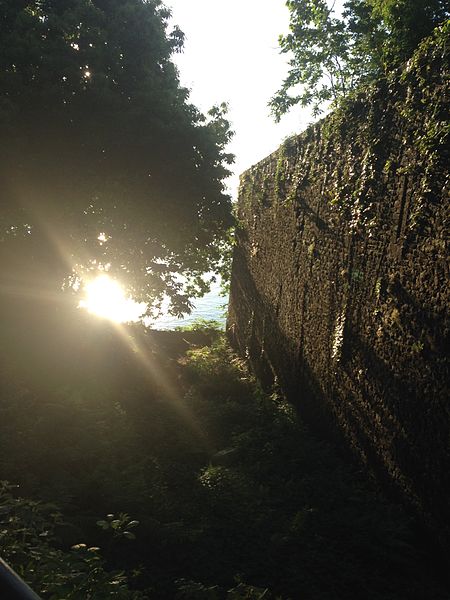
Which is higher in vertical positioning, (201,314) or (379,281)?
(201,314)

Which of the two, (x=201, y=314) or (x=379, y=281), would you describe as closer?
(x=379, y=281)

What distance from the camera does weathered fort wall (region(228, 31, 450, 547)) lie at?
17.6 ft

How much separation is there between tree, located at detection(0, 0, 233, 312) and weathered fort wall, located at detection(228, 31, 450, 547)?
3.68m

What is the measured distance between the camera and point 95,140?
38.8 feet

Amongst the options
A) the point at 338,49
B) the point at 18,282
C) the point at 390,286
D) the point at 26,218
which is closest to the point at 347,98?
the point at 390,286

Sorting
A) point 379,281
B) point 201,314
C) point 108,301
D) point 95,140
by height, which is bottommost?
point 379,281

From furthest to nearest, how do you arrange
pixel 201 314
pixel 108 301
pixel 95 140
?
pixel 201 314
pixel 108 301
pixel 95 140

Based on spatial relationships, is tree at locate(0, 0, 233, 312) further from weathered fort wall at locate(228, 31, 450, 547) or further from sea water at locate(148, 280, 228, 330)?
sea water at locate(148, 280, 228, 330)

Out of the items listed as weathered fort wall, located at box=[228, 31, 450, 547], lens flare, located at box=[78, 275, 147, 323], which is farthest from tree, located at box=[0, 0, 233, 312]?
weathered fort wall, located at box=[228, 31, 450, 547]

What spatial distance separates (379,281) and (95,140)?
882 centimetres

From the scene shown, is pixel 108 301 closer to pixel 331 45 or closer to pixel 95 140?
pixel 95 140

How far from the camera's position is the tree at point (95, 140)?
11.5 meters

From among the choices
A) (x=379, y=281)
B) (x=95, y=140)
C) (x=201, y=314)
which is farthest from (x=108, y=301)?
(x=379, y=281)

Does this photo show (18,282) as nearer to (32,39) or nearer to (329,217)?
(32,39)
